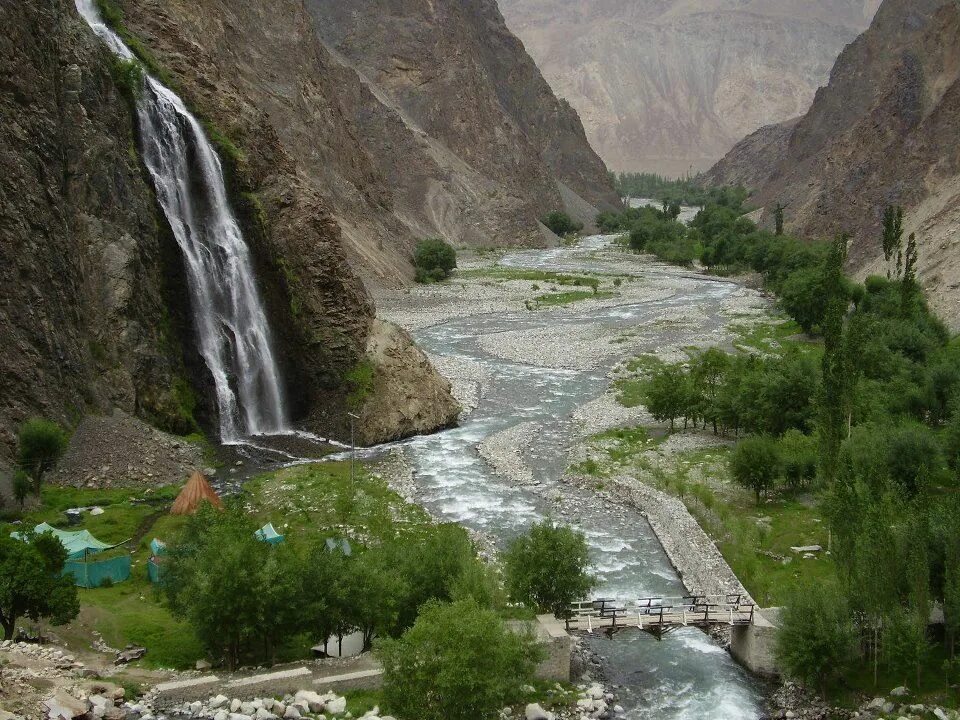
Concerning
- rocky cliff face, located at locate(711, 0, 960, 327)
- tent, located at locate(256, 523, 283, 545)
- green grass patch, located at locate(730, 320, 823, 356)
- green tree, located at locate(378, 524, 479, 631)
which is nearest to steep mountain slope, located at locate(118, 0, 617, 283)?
tent, located at locate(256, 523, 283, 545)

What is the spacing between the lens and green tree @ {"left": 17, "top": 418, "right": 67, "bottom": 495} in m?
34.3

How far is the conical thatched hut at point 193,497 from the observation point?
3331cm

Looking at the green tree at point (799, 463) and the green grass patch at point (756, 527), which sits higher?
the green tree at point (799, 463)

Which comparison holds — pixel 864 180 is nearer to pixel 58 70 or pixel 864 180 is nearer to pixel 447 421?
pixel 447 421

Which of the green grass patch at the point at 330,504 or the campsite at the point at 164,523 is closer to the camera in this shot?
the campsite at the point at 164,523

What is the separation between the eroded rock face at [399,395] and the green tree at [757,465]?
15374mm

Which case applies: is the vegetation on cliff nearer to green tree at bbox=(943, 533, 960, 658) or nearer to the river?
green tree at bbox=(943, 533, 960, 658)

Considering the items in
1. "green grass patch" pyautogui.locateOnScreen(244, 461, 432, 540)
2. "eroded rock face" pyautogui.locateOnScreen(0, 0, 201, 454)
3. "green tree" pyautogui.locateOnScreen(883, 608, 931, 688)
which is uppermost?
"eroded rock face" pyautogui.locateOnScreen(0, 0, 201, 454)

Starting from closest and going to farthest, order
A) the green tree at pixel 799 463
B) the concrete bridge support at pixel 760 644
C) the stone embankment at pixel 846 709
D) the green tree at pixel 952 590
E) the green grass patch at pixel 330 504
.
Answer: the stone embankment at pixel 846 709, the green tree at pixel 952 590, the concrete bridge support at pixel 760 644, the green grass patch at pixel 330 504, the green tree at pixel 799 463

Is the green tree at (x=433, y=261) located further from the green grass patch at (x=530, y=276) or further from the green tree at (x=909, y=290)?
the green tree at (x=909, y=290)

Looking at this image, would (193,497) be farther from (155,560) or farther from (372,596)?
(372,596)

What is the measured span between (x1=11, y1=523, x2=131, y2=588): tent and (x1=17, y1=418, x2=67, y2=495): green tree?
223 inches

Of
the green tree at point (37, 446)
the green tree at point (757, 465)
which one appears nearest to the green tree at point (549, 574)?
the green tree at point (757, 465)

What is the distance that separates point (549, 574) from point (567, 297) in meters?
68.0
